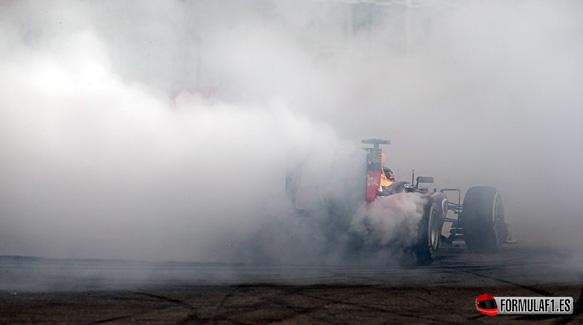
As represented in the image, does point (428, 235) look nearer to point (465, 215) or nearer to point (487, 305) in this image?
point (465, 215)

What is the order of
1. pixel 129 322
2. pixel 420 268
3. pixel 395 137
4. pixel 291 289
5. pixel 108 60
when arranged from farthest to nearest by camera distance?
pixel 395 137, pixel 108 60, pixel 420 268, pixel 291 289, pixel 129 322

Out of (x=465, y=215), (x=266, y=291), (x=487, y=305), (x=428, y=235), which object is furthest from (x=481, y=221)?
(x=266, y=291)

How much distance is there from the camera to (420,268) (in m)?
12.1

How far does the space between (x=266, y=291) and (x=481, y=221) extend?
254 inches

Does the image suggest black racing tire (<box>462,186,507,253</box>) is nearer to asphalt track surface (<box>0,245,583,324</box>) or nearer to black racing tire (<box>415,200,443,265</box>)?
black racing tire (<box>415,200,443,265</box>)

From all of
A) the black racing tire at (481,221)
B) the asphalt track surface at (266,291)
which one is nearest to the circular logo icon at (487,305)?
the asphalt track surface at (266,291)

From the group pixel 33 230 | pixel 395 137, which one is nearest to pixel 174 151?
pixel 33 230

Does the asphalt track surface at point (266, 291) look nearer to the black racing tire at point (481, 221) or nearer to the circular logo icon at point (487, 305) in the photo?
the circular logo icon at point (487, 305)

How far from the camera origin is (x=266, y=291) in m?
9.64

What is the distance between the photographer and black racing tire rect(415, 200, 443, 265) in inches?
495

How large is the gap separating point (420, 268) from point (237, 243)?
348 centimetres

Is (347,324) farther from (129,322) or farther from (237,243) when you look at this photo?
(237,243)

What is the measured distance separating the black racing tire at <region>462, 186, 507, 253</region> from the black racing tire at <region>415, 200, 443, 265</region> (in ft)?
4.66

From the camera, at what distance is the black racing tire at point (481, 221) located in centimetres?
1476
